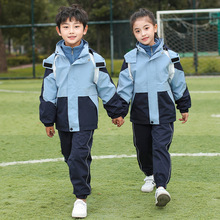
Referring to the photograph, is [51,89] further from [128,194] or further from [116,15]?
[116,15]

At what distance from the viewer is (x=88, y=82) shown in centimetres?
383

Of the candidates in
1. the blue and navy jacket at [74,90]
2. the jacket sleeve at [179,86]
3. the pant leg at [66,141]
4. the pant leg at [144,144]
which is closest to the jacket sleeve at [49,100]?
the blue and navy jacket at [74,90]

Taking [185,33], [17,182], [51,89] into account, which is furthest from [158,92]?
[185,33]

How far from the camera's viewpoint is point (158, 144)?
13.1 feet

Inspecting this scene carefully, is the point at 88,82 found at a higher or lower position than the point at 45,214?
higher

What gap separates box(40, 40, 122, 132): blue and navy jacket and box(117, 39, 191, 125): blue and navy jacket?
26 centimetres

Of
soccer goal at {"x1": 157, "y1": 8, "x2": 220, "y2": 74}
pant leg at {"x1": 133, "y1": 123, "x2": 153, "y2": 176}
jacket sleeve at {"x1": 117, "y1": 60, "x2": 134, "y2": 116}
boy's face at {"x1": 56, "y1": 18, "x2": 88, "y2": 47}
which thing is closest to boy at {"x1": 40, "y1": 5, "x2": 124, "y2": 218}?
boy's face at {"x1": 56, "y1": 18, "x2": 88, "y2": 47}

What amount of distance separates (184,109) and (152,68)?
1.50 ft

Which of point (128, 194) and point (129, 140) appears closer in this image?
point (128, 194)

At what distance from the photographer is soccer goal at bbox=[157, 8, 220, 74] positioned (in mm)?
Result: 18125

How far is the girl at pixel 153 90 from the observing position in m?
4.01

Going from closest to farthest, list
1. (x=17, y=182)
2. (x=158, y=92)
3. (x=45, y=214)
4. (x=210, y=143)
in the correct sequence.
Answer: (x=45, y=214) < (x=158, y=92) < (x=17, y=182) < (x=210, y=143)

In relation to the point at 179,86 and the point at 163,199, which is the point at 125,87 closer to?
the point at 179,86

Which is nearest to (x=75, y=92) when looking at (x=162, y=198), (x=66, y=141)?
(x=66, y=141)
